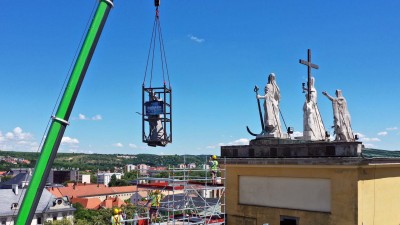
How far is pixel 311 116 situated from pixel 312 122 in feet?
0.84

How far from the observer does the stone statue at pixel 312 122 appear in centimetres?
1738

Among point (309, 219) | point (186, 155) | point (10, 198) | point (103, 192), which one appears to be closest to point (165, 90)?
point (186, 155)

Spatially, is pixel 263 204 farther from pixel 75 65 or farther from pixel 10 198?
pixel 10 198

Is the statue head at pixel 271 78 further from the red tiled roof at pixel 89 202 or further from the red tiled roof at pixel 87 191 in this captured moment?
the red tiled roof at pixel 87 191

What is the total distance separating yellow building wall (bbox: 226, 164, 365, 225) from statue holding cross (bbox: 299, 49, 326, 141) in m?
3.58

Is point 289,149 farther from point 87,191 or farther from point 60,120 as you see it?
point 87,191

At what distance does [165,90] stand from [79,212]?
74610mm

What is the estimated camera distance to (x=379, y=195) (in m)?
13.4

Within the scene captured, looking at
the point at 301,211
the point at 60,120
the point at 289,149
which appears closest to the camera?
the point at 60,120

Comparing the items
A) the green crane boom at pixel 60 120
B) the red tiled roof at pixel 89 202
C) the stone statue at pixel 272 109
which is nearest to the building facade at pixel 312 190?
the stone statue at pixel 272 109

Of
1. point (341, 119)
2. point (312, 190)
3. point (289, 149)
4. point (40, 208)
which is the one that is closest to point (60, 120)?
point (289, 149)

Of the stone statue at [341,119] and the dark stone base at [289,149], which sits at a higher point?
the stone statue at [341,119]

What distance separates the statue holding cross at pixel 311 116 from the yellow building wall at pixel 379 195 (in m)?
3.81

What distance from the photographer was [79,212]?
83.6m
